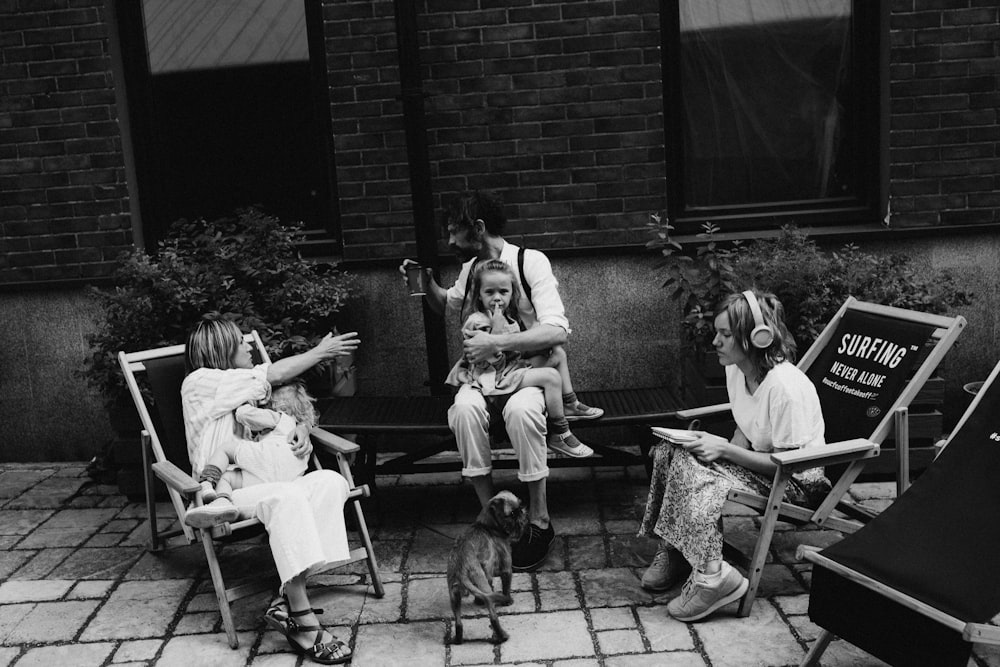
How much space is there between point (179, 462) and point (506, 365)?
1646mm

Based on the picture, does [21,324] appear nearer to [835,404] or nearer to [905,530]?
[835,404]

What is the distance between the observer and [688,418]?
14.7 feet

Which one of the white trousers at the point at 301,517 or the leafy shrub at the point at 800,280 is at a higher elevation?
the leafy shrub at the point at 800,280

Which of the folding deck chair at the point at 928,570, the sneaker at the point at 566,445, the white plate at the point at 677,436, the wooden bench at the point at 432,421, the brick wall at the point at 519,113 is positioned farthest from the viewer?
the brick wall at the point at 519,113

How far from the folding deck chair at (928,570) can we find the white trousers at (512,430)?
4.73 feet

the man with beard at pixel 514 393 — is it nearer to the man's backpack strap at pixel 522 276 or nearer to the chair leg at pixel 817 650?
the man's backpack strap at pixel 522 276

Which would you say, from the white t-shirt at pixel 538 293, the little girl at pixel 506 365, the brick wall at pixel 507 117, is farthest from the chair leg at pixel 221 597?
the brick wall at pixel 507 117

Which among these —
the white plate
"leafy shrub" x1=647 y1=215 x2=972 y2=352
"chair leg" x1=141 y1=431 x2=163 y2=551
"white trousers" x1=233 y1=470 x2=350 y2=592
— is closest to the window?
"leafy shrub" x1=647 y1=215 x2=972 y2=352

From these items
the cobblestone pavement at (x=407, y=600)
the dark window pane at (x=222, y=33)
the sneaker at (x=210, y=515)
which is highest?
the dark window pane at (x=222, y=33)

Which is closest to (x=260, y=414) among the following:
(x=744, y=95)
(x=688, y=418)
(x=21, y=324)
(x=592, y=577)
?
(x=592, y=577)

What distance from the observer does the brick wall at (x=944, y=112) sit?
18.4 feet

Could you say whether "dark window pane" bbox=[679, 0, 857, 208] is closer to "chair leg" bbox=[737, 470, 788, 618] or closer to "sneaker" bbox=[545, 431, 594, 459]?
"sneaker" bbox=[545, 431, 594, 459]

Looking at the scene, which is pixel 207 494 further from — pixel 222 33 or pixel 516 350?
pixel 222 33

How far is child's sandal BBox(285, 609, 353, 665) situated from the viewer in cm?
361
